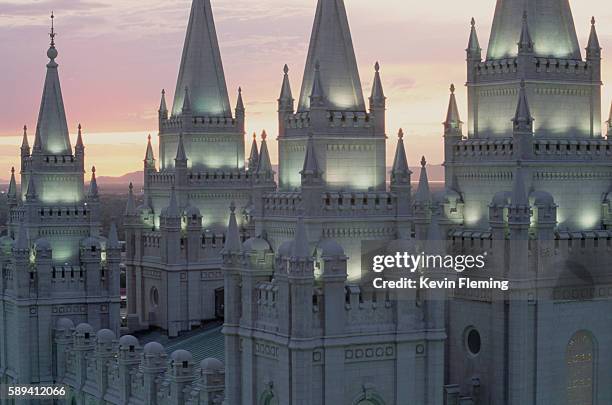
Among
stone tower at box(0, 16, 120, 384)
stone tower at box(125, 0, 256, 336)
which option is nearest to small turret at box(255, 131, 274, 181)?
stone tower at box(125, 0, 256, 336)

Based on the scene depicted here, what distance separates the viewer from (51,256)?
6178 cm

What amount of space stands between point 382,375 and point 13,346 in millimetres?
28603

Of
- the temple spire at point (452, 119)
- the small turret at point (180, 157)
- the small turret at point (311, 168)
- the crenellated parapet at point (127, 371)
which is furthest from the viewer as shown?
the small turret at point (180, 157)

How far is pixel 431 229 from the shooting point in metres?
42.9

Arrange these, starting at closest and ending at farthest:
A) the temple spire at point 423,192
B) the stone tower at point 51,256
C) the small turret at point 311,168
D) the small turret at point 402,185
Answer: the small turret at point 311,168, the small turret at point 402,185, the temple spire at point 423,192, the stone tower at point 51,256

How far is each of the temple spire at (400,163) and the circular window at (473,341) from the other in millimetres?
8481

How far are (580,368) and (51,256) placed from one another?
94.0ft

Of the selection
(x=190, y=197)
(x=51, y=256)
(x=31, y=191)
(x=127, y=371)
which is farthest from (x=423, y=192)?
(x=31, y=191)

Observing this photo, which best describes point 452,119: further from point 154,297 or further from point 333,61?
point 154,297

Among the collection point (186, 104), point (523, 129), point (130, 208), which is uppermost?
point (186, 104)

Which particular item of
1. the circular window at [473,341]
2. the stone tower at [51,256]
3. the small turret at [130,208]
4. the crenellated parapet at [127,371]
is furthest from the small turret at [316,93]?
the small turret at [130,208]

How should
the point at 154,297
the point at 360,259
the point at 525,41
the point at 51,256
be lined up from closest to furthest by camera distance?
1. the point at 360,259
2. the point at 525,41
3. the point at 51,256
4. the point at 154,297

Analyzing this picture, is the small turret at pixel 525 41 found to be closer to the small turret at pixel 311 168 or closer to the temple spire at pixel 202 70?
the small turret at pixel 311 168

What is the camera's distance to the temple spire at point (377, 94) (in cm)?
4481
